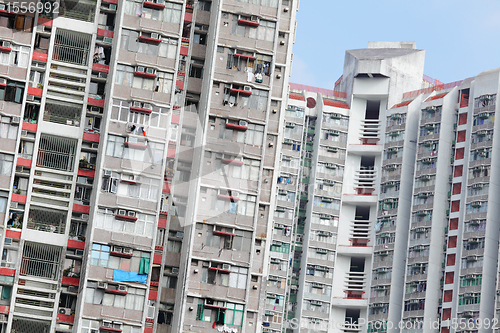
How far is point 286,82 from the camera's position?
85.6 metres

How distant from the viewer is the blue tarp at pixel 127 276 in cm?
7749

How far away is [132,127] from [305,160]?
190 feet

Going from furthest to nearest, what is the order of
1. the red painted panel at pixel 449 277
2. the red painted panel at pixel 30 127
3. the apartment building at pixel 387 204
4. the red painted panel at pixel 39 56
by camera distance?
1. the red painted panel at pixel 449 277
2. the apartment building at pixel 387 204
3. the red painted panel at pixel 39 56
4. the red painted panel at pixel 30 127

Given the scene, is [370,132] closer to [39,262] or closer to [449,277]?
[449,277]

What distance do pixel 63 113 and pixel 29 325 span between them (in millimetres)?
15703

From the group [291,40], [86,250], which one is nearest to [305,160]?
[291,40]

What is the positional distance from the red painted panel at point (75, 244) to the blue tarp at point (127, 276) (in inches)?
140

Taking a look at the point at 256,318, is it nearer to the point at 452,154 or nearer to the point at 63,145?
the point at 63,145

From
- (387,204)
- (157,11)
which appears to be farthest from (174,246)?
(387,204)

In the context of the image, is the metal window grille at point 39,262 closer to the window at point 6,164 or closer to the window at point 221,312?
the window at point 6,164

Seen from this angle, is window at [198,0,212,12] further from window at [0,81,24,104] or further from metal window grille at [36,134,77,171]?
window at [0,81,24,104]

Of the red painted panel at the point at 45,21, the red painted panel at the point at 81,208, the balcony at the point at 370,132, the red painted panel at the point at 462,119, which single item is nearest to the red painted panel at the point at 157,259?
the red painted panel at the point at 81,208

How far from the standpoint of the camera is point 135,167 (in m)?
79.8

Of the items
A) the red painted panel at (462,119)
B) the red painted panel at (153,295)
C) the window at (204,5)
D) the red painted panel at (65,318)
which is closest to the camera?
the red painted panel at (65,318)
